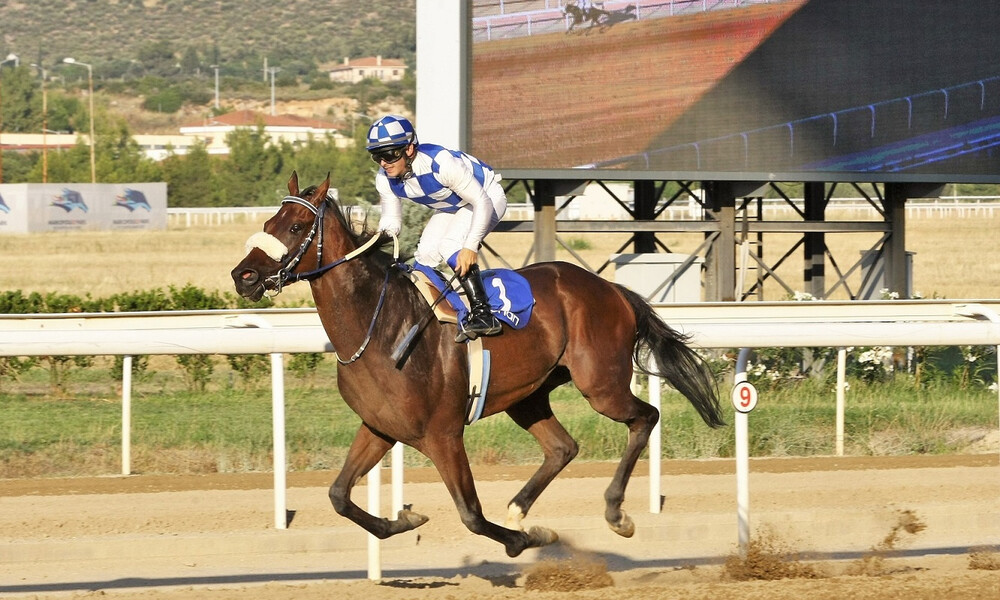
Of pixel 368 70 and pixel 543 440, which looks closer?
pixel 543 440

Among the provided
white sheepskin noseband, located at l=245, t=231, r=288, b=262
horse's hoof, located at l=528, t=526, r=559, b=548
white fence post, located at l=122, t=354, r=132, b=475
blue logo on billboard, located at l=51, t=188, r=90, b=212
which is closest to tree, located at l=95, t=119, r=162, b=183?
blue logo on billboard, located at l=51, t=188, r=90, b=212

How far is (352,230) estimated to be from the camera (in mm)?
4574

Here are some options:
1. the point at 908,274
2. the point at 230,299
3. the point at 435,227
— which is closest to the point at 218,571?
the point at 435,227

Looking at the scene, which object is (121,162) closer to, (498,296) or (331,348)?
(331,348)

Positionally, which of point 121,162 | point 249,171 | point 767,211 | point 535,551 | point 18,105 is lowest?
point 535,551

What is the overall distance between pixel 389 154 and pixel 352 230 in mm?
301

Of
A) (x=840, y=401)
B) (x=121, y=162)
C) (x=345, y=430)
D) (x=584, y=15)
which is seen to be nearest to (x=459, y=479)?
(x=840, y=401)

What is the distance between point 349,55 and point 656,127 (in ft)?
371

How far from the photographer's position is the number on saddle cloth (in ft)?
15.4

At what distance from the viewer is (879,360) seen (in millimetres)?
10453

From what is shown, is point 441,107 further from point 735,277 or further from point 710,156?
point 735,277

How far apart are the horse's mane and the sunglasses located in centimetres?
22

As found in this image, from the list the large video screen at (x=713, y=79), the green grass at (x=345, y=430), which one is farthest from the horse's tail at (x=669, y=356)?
the large video screen at (x=713, y=79)

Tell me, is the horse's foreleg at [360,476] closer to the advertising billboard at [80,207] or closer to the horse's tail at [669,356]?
the horse's tail at [669,356]
